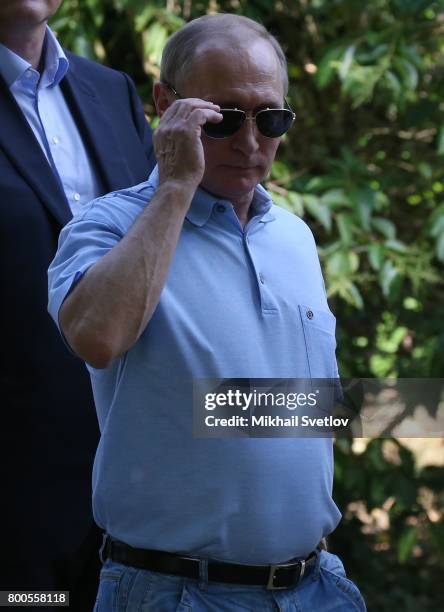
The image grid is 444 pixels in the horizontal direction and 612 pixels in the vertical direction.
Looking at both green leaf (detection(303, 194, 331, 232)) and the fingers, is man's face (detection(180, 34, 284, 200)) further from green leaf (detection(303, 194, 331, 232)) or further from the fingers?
green leaf (detection(303, 194, 331, 232))

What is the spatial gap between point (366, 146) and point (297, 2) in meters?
0.51

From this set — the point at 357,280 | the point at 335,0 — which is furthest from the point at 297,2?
the point at 357,280

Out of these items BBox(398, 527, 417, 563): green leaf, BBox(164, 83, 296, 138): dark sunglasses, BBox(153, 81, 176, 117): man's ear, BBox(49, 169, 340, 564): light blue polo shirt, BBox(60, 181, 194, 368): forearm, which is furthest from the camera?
BBox(398, 527, 417, 563): green leaf

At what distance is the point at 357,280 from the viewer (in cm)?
328

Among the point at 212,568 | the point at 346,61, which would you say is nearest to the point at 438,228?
the point at 346,61

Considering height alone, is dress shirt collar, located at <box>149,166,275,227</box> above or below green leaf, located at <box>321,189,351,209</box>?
above

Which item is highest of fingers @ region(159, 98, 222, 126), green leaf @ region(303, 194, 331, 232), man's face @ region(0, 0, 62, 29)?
fingers @ region(159, 98, 222, 126)

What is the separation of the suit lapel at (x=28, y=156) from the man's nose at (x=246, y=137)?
50 centimetres

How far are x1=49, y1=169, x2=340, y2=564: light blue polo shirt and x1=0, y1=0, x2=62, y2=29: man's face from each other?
25.8 inches

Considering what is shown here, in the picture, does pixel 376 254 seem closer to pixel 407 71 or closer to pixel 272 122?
pixel 407 71

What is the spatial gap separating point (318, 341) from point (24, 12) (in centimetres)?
93

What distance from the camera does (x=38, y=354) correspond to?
202 cm

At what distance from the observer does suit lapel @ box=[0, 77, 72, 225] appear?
2043 millimetres

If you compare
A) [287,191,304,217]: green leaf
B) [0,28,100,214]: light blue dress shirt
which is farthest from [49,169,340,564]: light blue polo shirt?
[287,191,304,217]: green leaf
